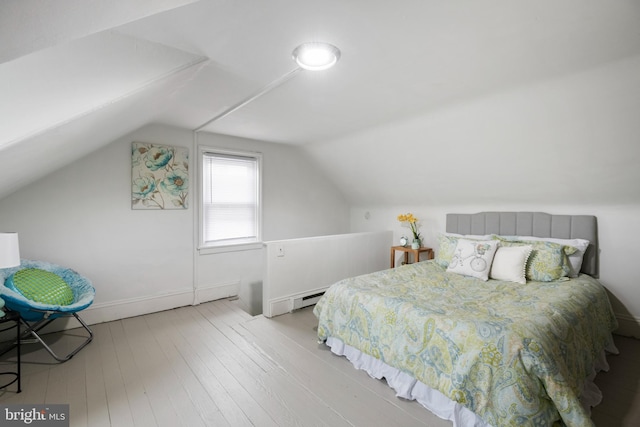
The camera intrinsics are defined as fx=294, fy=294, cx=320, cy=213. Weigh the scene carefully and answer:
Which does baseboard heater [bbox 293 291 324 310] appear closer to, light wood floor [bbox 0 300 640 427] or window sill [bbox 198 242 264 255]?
light wood floor [bbox 0 300 640 427]

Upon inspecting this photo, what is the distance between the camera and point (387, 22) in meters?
1.51

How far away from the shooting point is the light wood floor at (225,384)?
1747 mm

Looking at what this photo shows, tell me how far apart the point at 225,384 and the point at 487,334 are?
5.68 feet

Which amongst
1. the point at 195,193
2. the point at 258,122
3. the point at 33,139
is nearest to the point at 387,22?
the point at 33,139

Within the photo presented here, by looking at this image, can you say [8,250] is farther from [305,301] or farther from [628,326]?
[628,326]

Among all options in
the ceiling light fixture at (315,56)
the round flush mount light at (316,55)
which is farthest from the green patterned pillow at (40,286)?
the round flush mount light at (316,55)

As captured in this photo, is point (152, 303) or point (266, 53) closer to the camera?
point (266, 53)

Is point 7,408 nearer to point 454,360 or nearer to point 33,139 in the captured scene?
point 33,139

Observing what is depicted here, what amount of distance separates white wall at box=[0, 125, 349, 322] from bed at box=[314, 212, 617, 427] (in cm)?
185

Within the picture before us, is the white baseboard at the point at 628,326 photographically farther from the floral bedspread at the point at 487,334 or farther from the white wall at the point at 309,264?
the white wall at the point at 309,264

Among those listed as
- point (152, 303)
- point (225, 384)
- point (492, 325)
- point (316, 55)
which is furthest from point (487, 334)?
point (152, 303)

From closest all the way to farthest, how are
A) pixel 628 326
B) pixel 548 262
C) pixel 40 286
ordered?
pixel 40 286 → pixel 548 262 → pixel 628 326

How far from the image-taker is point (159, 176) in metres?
3.39

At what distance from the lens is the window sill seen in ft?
12.2
